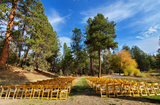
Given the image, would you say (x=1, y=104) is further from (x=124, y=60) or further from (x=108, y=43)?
(x=124, y=60)

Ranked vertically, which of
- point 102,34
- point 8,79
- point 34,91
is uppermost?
point 102,34

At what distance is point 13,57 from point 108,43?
28.7 metres

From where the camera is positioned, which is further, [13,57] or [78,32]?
[78,32]

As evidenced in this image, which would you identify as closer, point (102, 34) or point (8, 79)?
point (8, 79)

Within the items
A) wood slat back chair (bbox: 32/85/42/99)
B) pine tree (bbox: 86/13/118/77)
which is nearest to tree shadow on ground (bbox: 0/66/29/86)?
wood slat back chair (bbox: 32/85/42/99)

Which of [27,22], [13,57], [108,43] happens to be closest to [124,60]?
[108,43]

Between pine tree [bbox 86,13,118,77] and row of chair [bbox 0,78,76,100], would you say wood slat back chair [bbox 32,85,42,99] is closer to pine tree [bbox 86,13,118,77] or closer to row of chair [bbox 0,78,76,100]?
row of chair [bbox 0,78,76,100]

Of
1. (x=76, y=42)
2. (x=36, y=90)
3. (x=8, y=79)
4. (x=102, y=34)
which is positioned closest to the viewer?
(x=36, y=90)

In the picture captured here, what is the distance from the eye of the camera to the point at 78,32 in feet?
112

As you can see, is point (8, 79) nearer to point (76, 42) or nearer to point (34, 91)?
point (34, 91)

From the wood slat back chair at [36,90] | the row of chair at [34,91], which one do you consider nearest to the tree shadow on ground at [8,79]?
the row of chair at [34,91]

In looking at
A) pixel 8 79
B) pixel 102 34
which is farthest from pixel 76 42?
pixel 8 79

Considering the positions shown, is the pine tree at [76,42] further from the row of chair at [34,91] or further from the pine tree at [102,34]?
the row of chair at [34,91]

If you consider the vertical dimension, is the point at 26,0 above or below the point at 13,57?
above
